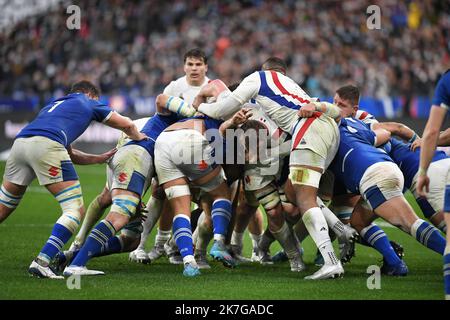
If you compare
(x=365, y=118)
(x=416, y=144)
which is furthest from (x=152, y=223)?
(x=416, y=144)

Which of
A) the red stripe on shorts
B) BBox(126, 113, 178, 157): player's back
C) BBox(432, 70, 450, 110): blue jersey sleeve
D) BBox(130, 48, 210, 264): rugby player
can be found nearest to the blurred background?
BBox(130, 48, 210, 264): rugby player

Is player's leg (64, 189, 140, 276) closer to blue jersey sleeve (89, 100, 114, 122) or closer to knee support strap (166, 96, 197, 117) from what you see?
blue jersey sleeve (89, 100, 114, 122)

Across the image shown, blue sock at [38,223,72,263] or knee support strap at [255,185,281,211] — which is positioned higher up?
knee support strap at [255,185,281,211]

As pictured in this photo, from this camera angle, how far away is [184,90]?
10750mm

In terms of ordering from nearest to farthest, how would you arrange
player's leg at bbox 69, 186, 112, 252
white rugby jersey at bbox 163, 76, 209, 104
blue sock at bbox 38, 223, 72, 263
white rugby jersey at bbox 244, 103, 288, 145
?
blue sock at bbox 38, 223, 72, 263, white rugby jersey at bbox 244, 103, 288, 145, player's leg at bbox 69, 186, 112, 252, white rugby jersey at bbox 163, 76, 209, 104

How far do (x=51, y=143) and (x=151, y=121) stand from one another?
1.55 meters

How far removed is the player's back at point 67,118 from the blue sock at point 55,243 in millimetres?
820

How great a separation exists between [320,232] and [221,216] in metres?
1.13

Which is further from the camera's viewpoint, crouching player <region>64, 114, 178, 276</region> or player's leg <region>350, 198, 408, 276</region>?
player's leg <region>350, 198, 408, 276</region>

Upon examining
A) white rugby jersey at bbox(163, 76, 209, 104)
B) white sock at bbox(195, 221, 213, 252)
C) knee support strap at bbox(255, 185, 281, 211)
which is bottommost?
white sock at bbox(195, 221, 213, 252)

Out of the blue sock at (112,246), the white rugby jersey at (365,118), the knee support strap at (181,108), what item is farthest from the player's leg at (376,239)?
the blue sock at (112,246)

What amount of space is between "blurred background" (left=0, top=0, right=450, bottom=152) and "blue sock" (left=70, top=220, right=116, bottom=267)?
13.7 metres

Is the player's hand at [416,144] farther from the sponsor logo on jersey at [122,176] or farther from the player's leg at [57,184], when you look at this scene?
the player's leg at [57,184]

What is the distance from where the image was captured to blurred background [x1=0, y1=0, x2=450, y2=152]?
22.8 m
